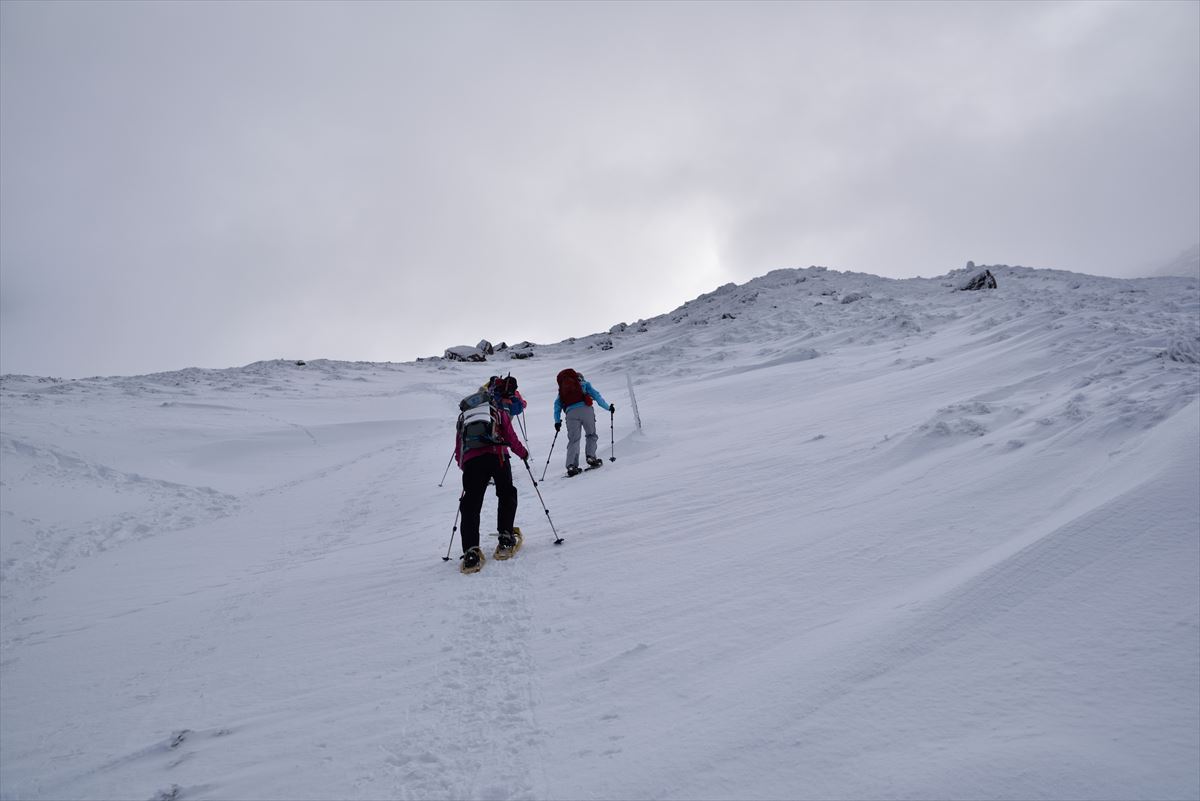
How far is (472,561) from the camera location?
5754 mm

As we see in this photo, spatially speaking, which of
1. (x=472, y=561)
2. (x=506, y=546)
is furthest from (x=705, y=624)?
(x=506, y=546)

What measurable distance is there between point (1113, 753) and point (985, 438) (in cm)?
431

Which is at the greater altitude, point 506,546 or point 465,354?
point 465,354

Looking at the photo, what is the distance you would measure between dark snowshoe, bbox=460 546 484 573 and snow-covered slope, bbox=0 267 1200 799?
0.51ft

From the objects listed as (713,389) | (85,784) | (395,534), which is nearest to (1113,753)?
(85,784)

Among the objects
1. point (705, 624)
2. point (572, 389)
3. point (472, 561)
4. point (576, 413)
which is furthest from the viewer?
point (576, 413)

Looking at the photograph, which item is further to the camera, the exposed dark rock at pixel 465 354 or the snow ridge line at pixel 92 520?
the exposed dark rock at pixel 465 354

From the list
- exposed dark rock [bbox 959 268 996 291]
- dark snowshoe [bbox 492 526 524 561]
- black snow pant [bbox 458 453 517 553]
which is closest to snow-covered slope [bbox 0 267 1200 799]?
dark snowshoe [bbox 492 526 524 561]

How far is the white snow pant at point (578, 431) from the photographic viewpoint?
10.5m

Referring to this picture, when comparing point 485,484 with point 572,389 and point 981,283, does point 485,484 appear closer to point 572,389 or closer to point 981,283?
point 572,389

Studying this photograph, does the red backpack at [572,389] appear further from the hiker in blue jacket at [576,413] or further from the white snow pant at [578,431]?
the white snow pant at [578,431]

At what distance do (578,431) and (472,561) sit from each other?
5.11 metres

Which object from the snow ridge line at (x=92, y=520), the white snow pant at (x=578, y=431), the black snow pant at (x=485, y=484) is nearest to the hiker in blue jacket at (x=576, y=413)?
the white snow pant at (x=578, y=431)

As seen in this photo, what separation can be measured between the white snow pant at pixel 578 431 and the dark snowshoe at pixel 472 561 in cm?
470
